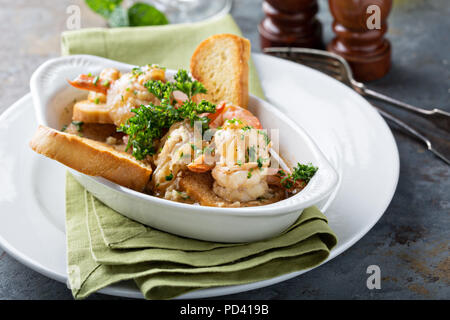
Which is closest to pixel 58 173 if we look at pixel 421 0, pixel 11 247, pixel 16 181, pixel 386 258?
pixel 16 181

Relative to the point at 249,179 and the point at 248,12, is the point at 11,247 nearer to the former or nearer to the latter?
the point at 249,179

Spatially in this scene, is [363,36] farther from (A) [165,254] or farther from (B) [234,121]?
(A) [165,254]

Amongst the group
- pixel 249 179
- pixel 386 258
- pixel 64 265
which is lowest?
pixel 386 258

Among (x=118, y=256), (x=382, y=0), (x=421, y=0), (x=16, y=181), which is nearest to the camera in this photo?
(x=118, y=256)

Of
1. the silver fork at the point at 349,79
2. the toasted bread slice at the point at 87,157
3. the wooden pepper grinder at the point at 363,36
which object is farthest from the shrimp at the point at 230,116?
the wooden pepper grinder at the point at 363,36

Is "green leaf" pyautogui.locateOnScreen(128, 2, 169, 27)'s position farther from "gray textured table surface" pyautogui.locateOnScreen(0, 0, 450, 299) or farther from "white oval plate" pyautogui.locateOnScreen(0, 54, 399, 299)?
"white oval plate" pyautogui.locateOnScreen(0, 54, 399, 299)

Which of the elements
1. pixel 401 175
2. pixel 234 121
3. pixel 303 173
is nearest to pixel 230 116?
pixel 234 121
